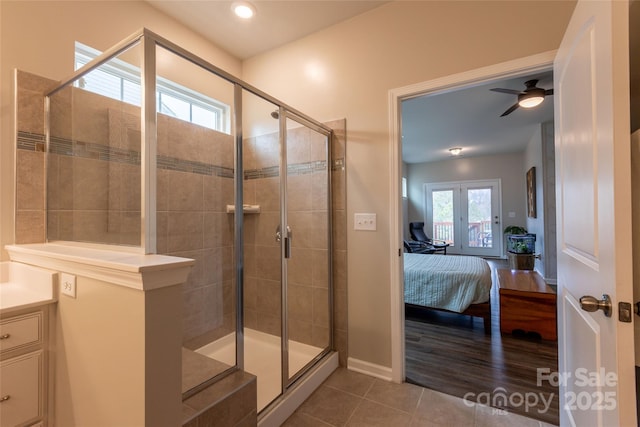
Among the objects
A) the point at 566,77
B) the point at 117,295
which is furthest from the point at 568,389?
the point at 117,295

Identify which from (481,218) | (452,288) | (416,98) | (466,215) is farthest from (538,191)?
(416,98)

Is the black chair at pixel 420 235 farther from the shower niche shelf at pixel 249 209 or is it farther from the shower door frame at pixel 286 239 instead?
the shower niche shelf at pixel 249 209

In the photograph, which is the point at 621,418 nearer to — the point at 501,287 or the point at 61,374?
the point at 61,374

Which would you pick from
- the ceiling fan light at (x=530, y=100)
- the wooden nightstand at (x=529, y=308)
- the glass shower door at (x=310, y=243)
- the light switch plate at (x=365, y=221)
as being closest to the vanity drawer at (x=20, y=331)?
the glass shower door at (x=310, y=243)

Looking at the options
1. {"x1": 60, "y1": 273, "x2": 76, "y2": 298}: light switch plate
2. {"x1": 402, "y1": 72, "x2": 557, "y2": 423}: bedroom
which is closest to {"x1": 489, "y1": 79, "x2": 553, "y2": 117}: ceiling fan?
{"x1": 402, "y1": 72, "x2": 557, "y2": 423}: bedroom

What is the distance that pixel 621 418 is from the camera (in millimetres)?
779

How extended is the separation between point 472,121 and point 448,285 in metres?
3.00

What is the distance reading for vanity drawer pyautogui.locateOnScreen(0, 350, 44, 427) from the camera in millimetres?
1115

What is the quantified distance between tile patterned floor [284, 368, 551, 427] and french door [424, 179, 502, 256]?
6418mm

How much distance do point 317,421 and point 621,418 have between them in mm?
1382

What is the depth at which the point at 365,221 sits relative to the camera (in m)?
2.12

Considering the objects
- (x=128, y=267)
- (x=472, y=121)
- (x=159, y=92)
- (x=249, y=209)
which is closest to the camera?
(x=128, y=267)

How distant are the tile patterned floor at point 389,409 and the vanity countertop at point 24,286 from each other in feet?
4.61

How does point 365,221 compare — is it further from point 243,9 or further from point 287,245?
point 243,9
